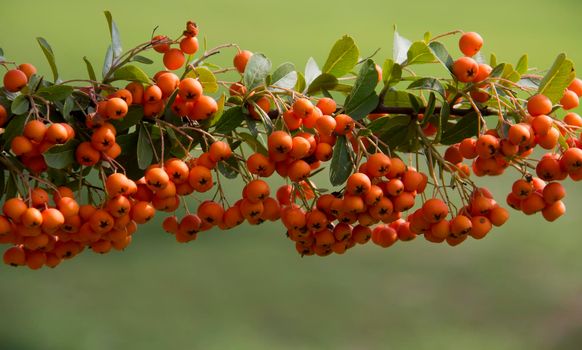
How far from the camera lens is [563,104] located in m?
0.84

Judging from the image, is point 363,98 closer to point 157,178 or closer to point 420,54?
point 420,54

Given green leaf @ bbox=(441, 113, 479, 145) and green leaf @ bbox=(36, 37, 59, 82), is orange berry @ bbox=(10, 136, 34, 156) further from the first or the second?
green leaf @ bbox=(441, 113, 479, 145)

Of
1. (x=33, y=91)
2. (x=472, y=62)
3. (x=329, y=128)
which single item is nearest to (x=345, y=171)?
(x=329, y=128)

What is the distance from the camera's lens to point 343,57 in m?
0.85

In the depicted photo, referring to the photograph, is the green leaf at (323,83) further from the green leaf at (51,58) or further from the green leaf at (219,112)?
the green leaf at (51,58)

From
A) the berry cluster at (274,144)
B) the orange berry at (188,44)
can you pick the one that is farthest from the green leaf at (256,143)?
the orange berry at (188,44)

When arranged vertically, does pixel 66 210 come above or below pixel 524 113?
below

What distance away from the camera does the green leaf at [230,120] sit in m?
0.80

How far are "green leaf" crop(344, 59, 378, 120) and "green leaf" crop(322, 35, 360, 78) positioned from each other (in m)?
0.05

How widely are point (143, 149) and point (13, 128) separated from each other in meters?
0.12

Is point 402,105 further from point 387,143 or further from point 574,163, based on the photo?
point 574,163

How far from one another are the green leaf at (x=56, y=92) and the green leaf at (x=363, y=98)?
26 centimetres

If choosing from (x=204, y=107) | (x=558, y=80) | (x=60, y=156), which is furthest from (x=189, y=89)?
(x=558, y=80)

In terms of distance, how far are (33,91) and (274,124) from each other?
9.0 inches
